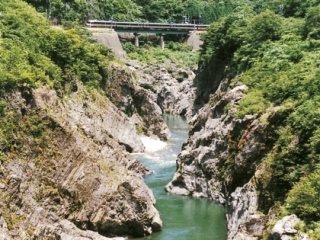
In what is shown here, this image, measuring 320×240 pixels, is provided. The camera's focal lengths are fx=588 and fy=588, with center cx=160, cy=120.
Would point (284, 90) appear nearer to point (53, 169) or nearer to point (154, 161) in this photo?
point (53, 169)

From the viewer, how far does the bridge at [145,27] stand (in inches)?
3955

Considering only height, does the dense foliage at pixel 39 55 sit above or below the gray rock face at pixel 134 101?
above

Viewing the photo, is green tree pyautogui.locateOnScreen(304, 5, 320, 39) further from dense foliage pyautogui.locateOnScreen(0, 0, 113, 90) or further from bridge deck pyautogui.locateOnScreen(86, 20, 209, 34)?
bridge deck pyautogui.locateOnScreen(86, 20, 209, 34)

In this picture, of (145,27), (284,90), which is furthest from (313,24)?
(145,27)

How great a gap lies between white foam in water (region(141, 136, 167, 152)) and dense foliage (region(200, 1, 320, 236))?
11.5 m

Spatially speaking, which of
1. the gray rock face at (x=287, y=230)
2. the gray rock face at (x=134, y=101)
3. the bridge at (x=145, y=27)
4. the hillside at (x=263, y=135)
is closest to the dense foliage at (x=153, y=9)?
the bridge at (x=145, y=27)

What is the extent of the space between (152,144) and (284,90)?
27912 millimetres

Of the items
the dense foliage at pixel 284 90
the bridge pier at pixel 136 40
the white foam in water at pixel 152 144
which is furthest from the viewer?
the bridge pier at pixel 136 40

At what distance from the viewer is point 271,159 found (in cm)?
3384

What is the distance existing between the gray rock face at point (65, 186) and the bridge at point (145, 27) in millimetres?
62937

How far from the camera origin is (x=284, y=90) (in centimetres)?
3944

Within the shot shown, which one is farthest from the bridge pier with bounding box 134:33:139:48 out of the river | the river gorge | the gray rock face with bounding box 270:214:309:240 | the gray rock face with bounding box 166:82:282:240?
the gray rock face with bounding box 270:214:309:240

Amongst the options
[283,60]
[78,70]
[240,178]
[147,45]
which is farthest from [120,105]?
[147,45]

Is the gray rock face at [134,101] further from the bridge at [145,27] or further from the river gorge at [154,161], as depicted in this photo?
the bridge at [145,27]
